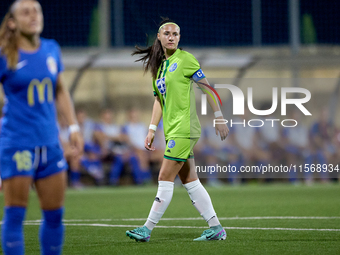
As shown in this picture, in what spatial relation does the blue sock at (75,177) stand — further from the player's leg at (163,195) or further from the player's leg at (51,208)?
the player's leg at (51,208)

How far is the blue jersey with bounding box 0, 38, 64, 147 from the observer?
3682 mm

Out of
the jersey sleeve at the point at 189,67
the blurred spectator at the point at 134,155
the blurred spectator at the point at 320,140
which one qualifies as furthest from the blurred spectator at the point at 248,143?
the jersey sleeve at the point at 189,67

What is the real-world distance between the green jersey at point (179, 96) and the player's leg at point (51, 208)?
7.00 ft

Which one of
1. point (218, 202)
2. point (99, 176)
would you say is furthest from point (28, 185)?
point (99, 176)

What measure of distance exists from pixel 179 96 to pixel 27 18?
2.37 m

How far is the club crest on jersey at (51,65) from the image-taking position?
149 inches

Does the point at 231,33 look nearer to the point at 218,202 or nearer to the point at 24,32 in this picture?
the point at 218,202

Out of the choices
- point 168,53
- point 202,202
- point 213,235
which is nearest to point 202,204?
point 202,202

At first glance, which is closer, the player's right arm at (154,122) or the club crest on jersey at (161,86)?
the club crest on jersey at (161,86)

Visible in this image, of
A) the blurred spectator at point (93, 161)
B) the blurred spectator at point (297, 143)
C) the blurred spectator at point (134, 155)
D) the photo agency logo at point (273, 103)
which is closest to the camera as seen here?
the blurred spectator at point (93, 161)

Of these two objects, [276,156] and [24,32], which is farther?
[276,156]

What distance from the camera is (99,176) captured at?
1513 centimetres

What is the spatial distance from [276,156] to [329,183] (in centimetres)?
161

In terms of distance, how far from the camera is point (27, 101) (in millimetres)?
3697
